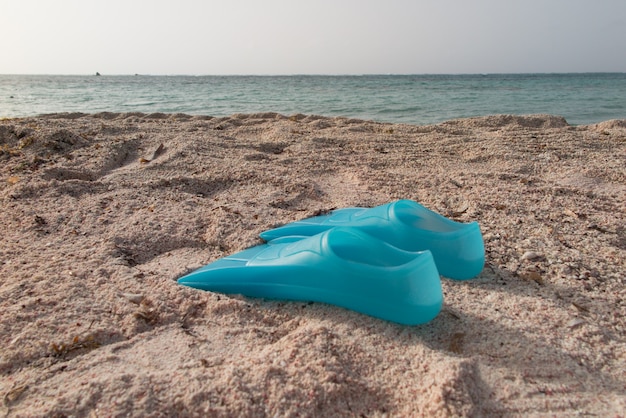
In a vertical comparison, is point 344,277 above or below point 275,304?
above

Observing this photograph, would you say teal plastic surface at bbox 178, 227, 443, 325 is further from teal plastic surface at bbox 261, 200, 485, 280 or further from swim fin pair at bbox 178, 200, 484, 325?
teal plastic surface at bbox 261, 200, 485, 280

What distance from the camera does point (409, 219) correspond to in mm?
1664

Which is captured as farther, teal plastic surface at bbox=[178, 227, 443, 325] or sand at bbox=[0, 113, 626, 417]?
teal plastic surface at bbox=[178, 227, 443, 325]

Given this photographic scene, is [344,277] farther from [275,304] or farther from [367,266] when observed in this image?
[275,304]

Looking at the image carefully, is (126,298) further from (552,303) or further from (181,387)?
(552,303)

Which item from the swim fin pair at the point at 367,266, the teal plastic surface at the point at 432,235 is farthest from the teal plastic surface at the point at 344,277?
the teal plastic surface at the point at 432,235

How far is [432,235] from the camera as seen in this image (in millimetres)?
1610

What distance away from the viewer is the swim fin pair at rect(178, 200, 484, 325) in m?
1.28

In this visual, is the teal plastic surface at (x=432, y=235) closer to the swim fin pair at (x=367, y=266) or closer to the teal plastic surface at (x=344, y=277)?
the swim fin pair at (x=367, y=266)

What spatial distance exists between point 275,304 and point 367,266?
350 mm

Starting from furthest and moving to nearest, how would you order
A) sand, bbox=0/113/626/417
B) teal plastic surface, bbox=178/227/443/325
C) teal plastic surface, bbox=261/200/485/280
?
1. teal plastic surface, bbox=261/200/485/280
2. teal plastic surface, bbox=178/227/443/325
3. sand, bbox=0/113/626/417

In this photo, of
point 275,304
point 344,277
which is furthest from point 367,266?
point 275,304

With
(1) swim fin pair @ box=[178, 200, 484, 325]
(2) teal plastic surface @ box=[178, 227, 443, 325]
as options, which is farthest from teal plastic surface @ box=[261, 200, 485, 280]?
(2) teal plastic surface @ box=[178, 227, 443, 325]

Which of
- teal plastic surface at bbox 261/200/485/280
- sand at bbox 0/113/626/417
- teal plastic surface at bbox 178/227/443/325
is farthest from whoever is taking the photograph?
teal plastic surface at bbox 261/200/485/280
